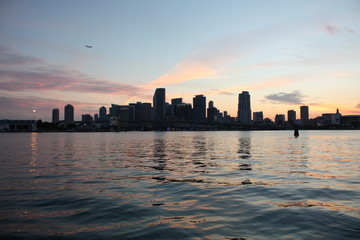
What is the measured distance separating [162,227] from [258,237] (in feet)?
10.8

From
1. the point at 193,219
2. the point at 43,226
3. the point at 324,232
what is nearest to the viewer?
the point at 324,232

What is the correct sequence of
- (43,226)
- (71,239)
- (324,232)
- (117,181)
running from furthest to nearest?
(117,181), (43,226), (324,232), (71,239)

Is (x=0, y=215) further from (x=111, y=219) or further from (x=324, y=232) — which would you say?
(x=324, y=232)

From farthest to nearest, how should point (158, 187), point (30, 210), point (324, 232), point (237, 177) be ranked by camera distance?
point (237, 177) → point (158, 187) → point (30, 210) → point (324, 232)

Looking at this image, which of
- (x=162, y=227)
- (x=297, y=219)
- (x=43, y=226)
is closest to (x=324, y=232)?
(x=297, y=219)

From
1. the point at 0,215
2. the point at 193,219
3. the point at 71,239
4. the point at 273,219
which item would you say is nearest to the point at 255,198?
the point at 273,219

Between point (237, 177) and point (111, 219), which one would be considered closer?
point (111, 219)

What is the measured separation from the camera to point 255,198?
1505 cm

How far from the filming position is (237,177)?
22125 millimetres

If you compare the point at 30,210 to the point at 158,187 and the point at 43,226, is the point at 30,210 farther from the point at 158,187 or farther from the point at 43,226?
the point at 158,187

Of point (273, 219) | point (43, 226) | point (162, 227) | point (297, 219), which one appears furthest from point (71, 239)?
point (297, 219)

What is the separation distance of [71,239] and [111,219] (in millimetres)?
2315

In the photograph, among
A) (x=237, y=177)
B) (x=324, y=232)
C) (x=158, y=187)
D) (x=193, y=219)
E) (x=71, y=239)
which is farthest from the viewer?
(x=237, y=177)

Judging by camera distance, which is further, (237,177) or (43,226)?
(237,177)
